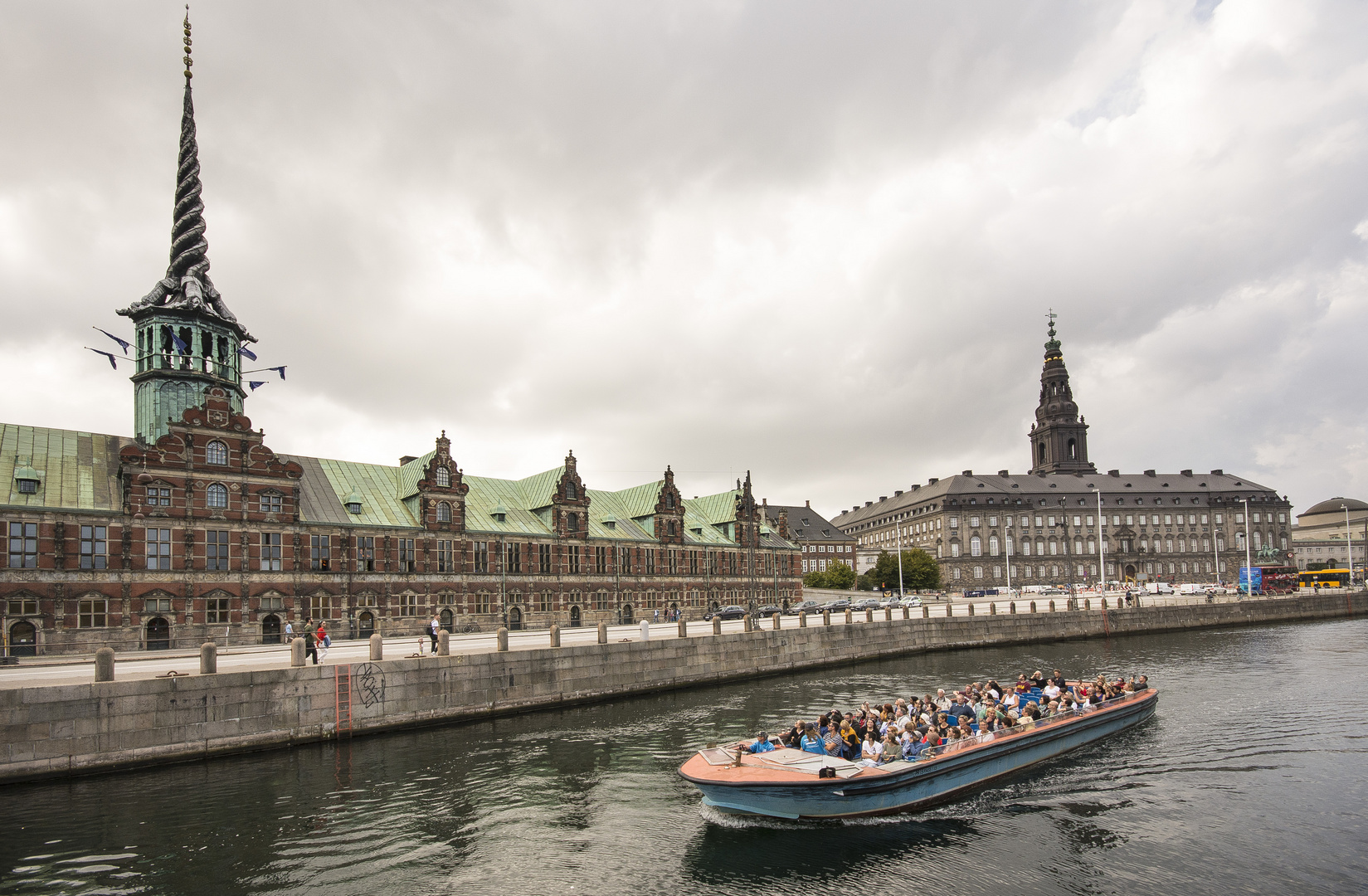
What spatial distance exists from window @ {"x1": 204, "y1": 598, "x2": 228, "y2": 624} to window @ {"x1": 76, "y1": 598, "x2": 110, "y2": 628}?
206 inches

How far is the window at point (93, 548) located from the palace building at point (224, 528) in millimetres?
90

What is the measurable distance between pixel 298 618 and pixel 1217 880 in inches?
2072

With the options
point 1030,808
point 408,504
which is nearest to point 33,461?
point 408,504

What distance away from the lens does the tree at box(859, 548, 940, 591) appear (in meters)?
122

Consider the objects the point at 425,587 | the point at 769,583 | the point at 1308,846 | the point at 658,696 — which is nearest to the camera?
the point at 1308,846

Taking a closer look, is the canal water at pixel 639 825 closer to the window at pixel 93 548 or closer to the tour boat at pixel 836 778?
the tour boat at pixel 836 778

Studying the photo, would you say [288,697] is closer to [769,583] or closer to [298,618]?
[298,618]

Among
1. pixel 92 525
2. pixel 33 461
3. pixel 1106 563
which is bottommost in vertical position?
pixel 1106 563

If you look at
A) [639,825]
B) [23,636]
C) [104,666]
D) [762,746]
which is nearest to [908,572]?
[762,746]

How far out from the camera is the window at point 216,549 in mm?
51688

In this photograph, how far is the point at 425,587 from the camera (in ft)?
206

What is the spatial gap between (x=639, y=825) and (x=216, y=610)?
1634 inches

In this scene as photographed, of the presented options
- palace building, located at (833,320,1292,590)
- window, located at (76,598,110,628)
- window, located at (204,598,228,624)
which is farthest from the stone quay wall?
palace building, located at (833,320,1292,590)

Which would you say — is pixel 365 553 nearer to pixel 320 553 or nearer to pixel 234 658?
pixel 320 553
